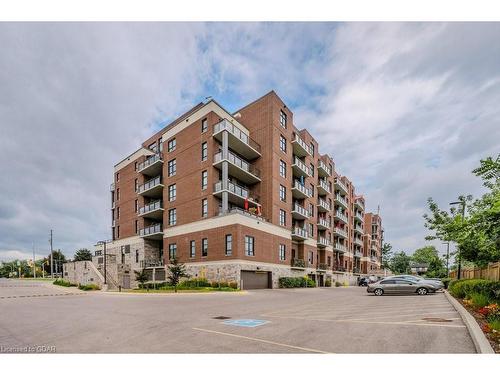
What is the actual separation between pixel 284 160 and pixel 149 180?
60.6ft

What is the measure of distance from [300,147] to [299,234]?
36.2ft

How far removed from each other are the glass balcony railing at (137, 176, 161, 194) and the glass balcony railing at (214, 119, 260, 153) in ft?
38.3

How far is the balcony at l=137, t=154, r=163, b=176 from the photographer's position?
4000cm

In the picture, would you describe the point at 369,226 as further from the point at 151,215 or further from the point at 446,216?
the point at 446,216

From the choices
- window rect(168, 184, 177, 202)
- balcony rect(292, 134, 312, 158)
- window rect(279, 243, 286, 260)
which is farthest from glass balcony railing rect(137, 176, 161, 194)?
balcony rect(292, 134, 312, 158)

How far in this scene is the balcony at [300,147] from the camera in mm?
40191

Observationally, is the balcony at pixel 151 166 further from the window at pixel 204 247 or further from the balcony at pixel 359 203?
the balcony at pixel 359 203

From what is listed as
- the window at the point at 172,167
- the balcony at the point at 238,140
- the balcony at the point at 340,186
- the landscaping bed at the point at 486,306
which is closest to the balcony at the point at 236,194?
the balcony at the point at 238,140

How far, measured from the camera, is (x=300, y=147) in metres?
41.1

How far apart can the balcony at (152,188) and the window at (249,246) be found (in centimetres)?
1434

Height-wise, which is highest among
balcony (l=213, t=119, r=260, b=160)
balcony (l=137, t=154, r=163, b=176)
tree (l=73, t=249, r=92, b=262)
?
balcony (l=213, t=119, r=260, b=160)

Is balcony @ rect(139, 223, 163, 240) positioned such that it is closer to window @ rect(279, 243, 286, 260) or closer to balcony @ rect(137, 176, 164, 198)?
balcony @ rect(137, 176, 164, 198)

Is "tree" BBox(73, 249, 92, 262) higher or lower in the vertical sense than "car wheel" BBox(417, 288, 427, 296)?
lower

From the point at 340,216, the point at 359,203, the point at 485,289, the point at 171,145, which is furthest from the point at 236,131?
the point at 359,203
